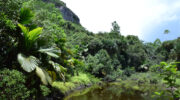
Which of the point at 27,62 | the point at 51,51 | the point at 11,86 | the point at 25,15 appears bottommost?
the point at 11,86

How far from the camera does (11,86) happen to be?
498 centimetres

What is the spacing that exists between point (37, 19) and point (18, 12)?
1896 mm

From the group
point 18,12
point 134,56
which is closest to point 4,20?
point 18,12

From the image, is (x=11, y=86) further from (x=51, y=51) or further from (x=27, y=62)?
(x=51, y=51)

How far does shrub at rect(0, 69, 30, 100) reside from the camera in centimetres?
478

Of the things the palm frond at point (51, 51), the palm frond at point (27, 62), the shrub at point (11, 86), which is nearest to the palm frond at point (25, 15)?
the palm frond at point (51, 51)

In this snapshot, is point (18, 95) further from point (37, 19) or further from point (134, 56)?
point (134, 56)

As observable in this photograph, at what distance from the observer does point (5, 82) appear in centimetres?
488

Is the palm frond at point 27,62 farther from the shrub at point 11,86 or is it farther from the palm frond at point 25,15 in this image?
the palm frond at point 25,15

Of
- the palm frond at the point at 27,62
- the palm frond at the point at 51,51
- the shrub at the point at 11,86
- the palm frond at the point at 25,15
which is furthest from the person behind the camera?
the palm frond at the point at 51,51

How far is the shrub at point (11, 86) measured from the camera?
4.78m

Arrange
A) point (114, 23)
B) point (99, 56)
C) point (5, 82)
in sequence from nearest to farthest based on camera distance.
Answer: point (5, 82) → point (99, 56) → point (114, 23)

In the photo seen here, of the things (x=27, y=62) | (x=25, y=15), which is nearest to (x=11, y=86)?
(x=27, y=62)

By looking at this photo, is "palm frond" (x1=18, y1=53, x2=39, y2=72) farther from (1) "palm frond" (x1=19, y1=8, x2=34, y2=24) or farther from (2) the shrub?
(1) "palm frond" (x1=19, y1=8, x2=34, y2=24)
